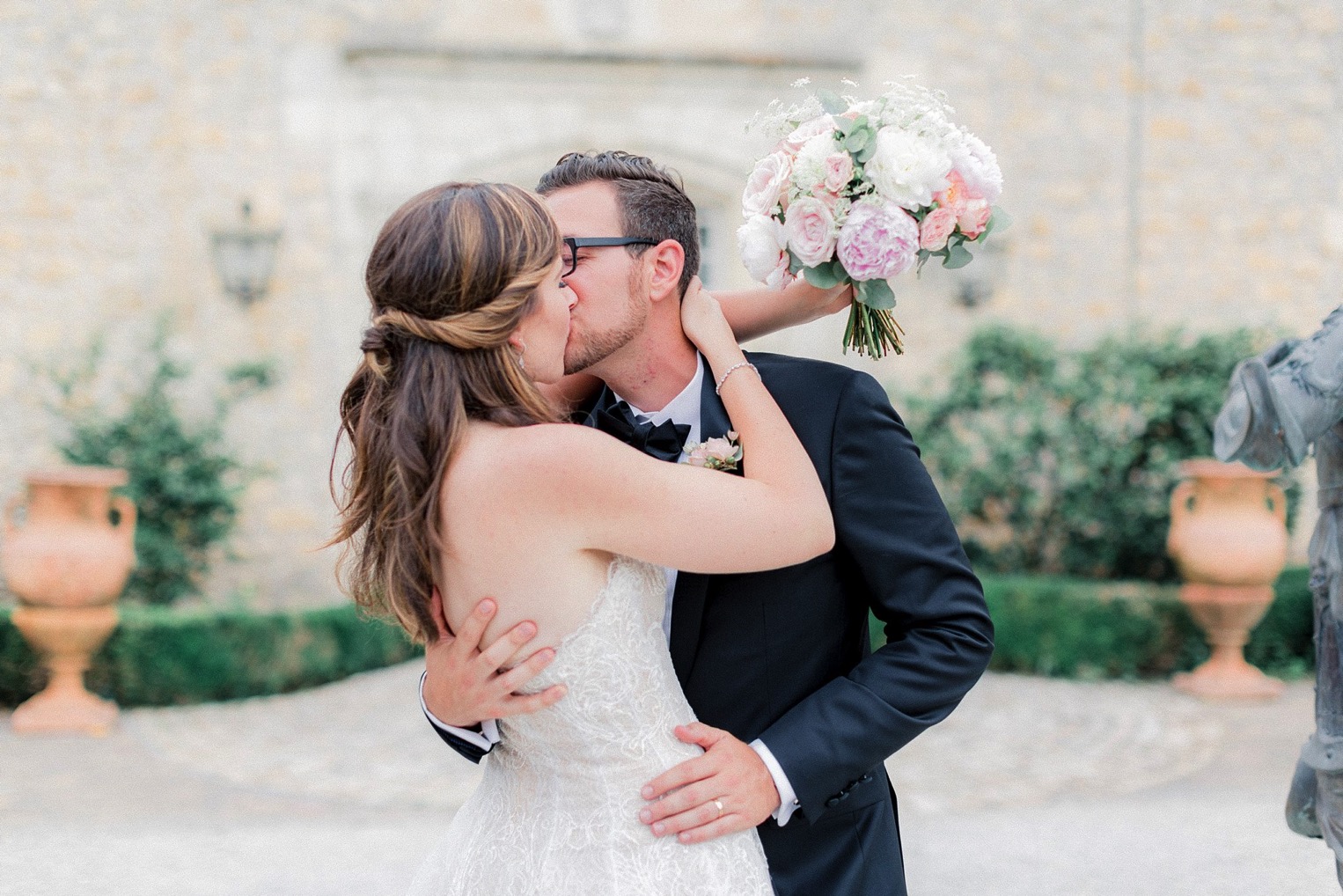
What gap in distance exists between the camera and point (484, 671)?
1824 millimetres

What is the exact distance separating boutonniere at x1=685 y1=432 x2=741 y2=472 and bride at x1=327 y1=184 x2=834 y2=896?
47 millimetres

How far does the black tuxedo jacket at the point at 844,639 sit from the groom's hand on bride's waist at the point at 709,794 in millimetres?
58

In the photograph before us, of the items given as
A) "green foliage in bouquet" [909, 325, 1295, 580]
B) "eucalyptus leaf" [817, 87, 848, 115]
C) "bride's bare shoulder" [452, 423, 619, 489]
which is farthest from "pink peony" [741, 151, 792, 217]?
"green foliage in bouquet" [909, 325, 1295, 580]

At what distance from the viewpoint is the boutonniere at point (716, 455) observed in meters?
1.96

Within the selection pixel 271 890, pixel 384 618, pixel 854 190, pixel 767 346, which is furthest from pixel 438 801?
pixel 767 346

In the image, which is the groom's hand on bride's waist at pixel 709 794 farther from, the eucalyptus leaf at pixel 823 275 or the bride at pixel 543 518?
the eucalyptus leaf at pixel 823 275

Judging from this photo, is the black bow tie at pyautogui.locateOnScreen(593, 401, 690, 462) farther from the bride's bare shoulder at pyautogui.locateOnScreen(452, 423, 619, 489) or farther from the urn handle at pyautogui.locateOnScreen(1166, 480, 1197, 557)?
the urn handle at pyautogui.locateOnScreen(1166, 480, 1197, 557)

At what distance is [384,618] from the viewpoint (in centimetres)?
201

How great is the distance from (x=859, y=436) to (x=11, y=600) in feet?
25.8

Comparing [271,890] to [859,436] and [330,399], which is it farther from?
[330,399]

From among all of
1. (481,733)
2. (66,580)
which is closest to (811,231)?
(481,733)

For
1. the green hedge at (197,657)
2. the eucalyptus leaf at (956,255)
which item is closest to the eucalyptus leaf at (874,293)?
the eucalyptus leaf at (956,255)

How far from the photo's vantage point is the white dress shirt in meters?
1.88

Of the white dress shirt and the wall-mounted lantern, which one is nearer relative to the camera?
the white dress shirt
